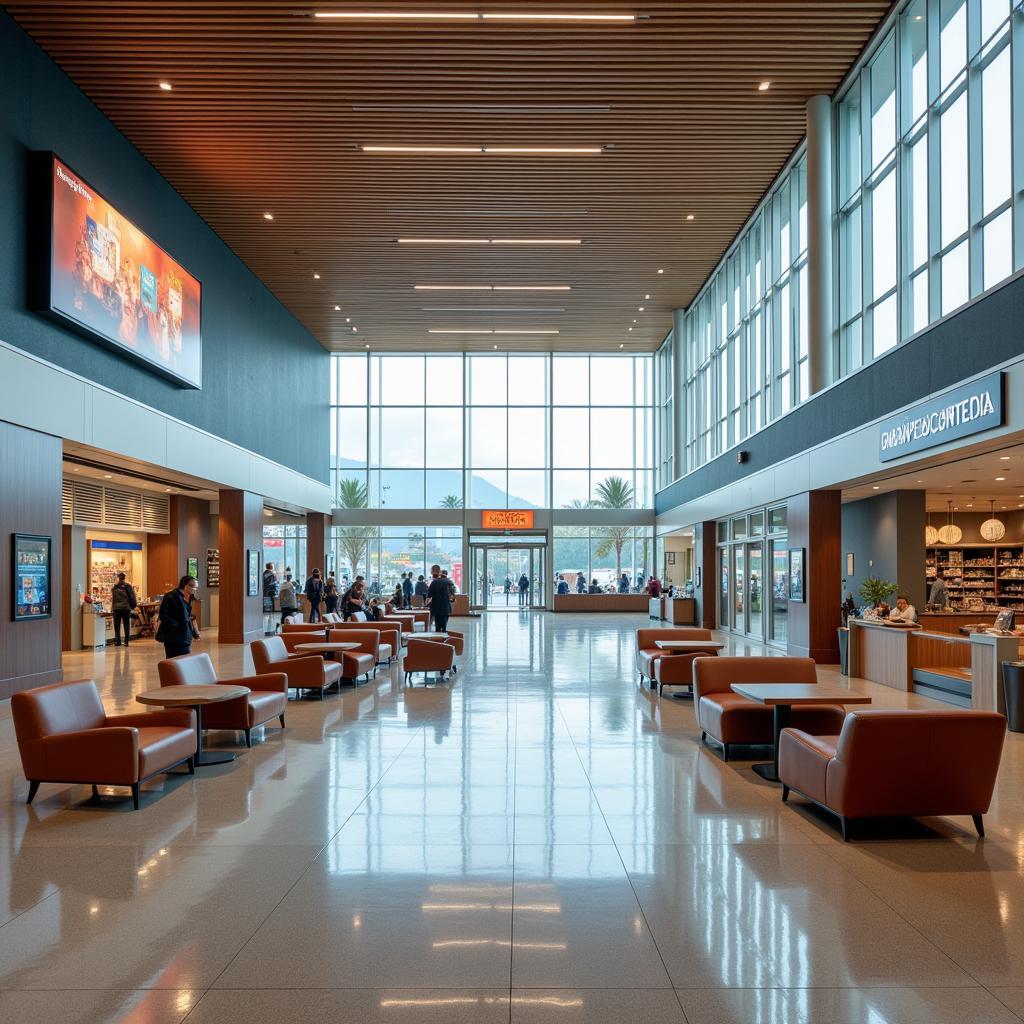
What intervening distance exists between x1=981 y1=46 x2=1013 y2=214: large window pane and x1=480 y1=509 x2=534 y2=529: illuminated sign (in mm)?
21300

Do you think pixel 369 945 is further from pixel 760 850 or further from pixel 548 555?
pixel 548 555

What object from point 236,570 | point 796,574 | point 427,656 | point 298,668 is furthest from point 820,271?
point 236,570

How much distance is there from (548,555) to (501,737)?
72.3 feet

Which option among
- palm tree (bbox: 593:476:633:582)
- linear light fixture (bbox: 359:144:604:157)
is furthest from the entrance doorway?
linear light fixture (bbox: 359:144:604:157)

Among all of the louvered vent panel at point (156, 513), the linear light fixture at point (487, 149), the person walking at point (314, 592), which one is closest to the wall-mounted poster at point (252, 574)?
the person walking at point (314, 592)

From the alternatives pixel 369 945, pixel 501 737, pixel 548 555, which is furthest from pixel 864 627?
pixel 548 555

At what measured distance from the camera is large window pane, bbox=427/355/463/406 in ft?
97.8

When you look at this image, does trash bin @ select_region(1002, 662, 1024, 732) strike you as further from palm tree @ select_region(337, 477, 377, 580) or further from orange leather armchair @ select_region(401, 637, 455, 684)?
palm tree @ select_region(337, 477, 377, 580)

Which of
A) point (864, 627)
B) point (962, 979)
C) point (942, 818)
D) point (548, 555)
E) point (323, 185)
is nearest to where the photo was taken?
point (962, 979)

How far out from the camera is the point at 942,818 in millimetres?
5414

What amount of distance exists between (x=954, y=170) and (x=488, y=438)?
21.1 m

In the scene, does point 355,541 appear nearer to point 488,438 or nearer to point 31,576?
point 488,438

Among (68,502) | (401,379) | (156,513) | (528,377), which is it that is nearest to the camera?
(68,502)

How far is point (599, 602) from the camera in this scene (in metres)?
28.8
